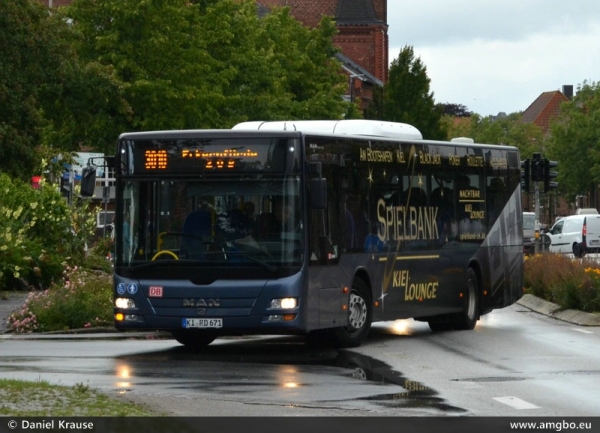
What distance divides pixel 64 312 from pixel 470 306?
21.2 feet

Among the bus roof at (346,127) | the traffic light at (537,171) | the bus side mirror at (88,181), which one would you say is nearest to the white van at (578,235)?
the traffic light at (537,171)

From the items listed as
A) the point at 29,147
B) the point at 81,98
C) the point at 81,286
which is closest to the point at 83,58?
the point at 81,98

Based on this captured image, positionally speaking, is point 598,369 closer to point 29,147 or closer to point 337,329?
point 337,329

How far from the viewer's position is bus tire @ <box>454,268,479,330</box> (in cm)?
2241

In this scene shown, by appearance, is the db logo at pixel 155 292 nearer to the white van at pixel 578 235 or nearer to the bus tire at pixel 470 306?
the bus tire at pixel 470 306

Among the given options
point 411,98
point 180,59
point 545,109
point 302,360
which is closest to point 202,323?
point 302,360

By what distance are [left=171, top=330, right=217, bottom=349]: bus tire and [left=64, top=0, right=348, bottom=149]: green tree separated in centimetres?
2553

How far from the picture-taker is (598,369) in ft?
50.0

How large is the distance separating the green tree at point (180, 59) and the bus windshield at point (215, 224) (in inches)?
1037

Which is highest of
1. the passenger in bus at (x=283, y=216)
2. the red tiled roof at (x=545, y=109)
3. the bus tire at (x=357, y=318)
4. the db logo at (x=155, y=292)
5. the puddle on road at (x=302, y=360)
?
the red tiled roof at (x=545, y=109)

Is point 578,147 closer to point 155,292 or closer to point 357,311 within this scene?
point 357,311

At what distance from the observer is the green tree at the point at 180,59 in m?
48.2

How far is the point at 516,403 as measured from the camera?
1200 centimetres

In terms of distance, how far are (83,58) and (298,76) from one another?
67.9 feet
